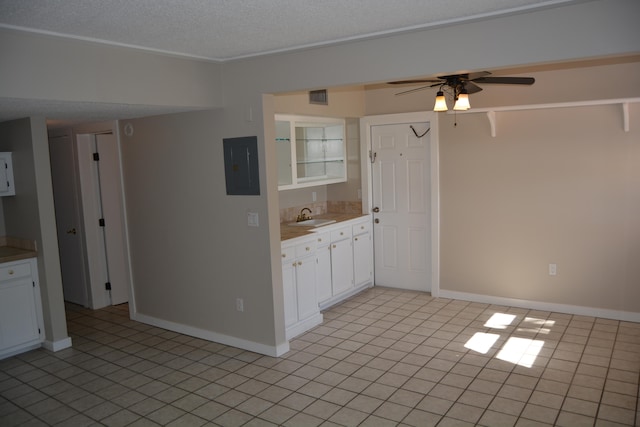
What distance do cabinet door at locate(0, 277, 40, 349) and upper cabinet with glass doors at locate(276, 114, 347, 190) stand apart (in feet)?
8.31

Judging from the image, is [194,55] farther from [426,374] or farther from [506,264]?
[506,264]

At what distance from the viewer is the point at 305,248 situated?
493cm

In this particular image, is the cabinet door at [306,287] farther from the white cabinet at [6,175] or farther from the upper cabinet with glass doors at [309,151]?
the white cabinet at [6,175]

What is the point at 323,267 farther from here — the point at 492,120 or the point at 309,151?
the point at 492,120

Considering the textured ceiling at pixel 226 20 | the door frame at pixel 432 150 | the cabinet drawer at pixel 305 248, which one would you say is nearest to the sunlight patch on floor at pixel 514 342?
the door frame at pixel 432 150

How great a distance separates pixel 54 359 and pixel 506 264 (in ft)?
14.7

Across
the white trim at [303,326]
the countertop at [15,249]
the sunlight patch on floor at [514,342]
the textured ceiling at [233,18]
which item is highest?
the textured ceiling at [233,18]

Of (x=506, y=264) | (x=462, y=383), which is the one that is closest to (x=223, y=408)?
(x=462, y=383)

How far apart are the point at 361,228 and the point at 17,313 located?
3602mm

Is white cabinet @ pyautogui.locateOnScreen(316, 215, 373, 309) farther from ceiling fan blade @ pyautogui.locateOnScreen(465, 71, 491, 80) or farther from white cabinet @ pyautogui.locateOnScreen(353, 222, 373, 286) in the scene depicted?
ceiling fan blade @ pyautogui.locateOnScreen(465, 71, 491, 80)

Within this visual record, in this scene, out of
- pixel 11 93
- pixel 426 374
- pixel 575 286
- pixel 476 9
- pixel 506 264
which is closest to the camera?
pixel 476 9

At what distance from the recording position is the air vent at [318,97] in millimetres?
5301

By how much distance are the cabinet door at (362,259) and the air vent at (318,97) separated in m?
1.59

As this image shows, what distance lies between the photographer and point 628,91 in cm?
451
